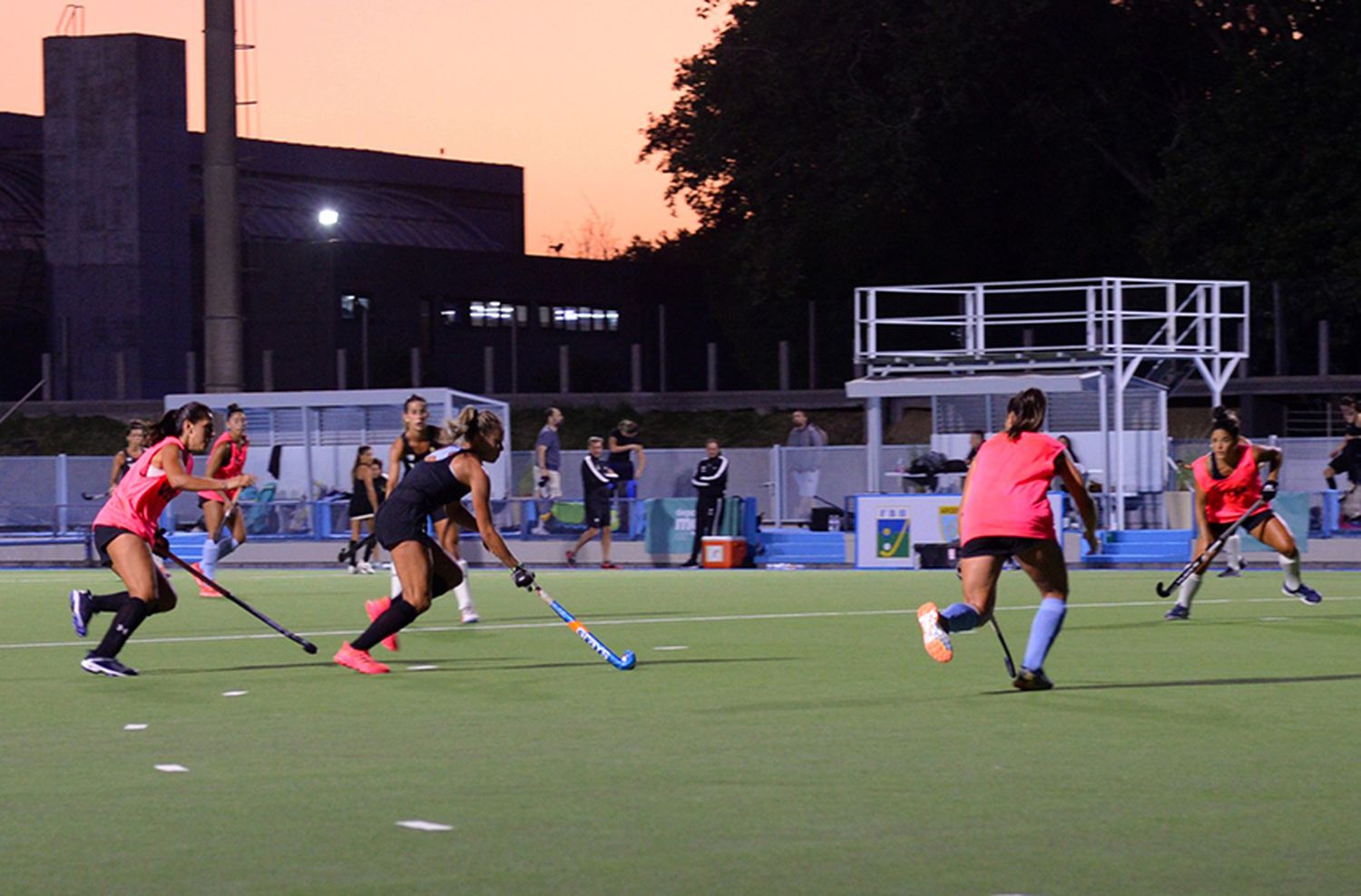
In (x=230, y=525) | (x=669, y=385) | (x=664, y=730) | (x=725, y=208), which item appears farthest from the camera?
(x=669, y=385)

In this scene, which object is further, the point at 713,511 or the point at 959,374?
the point at 959,374

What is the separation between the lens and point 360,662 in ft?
42.1

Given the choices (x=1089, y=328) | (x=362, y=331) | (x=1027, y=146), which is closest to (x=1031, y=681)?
(x=1089, y=328)

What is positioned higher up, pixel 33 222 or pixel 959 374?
pixel 33 222

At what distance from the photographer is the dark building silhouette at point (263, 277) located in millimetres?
52406

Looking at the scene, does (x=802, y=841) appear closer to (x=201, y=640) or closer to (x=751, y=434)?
(x=201, y=640)

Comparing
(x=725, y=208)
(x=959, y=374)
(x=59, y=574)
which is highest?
(x=725, y=208)

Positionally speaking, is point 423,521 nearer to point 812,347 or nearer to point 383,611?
point 383,611

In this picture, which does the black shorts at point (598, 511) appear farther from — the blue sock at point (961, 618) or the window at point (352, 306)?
the window at point (352, 306)

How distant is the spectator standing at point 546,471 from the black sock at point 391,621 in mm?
17235

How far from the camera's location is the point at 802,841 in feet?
23.2

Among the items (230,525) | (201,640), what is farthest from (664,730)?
(230,525)

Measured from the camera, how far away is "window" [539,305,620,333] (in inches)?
2544

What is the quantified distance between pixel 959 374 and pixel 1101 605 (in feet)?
39.8
